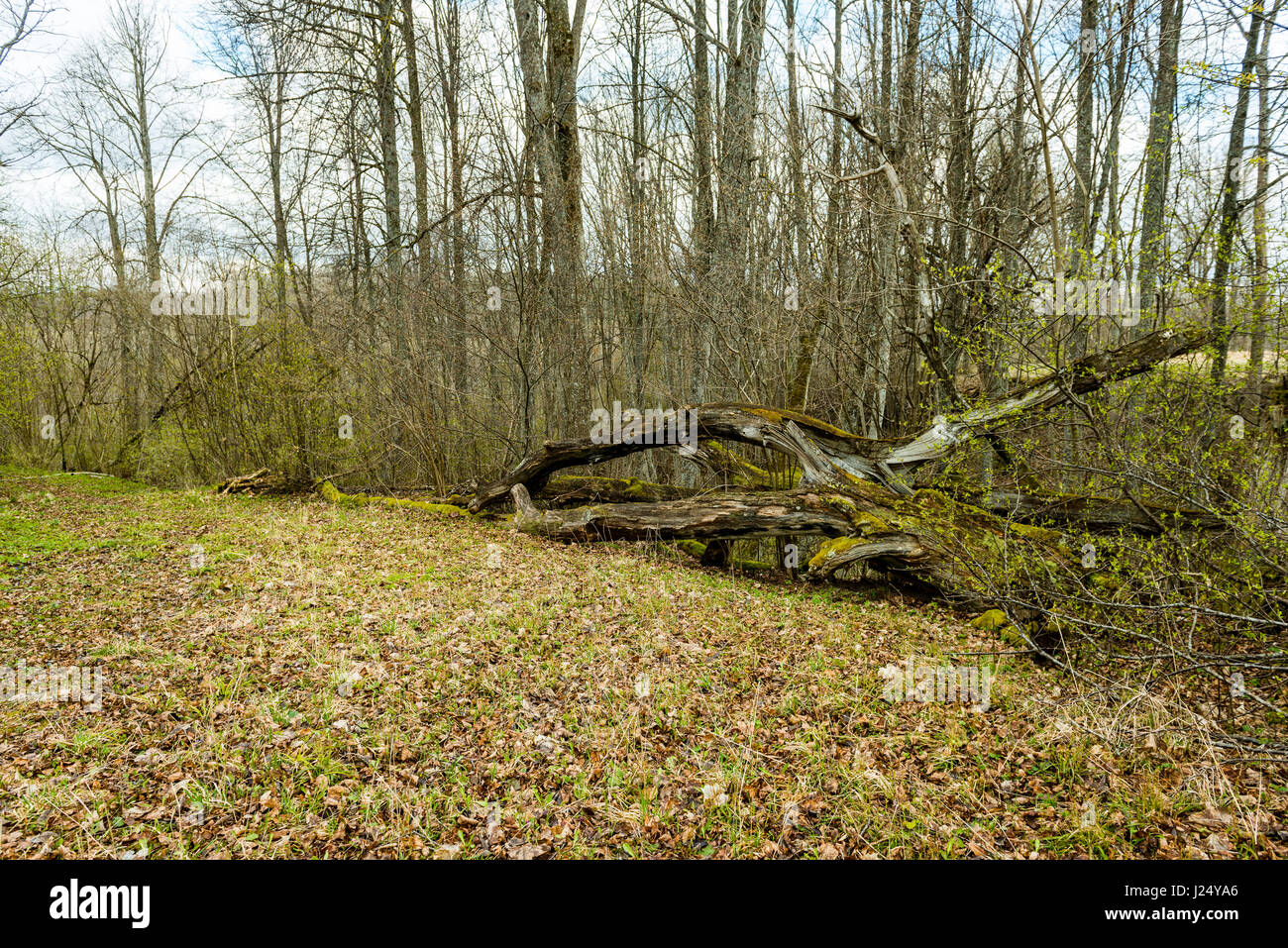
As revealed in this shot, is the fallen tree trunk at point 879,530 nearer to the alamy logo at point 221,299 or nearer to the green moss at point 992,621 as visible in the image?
the green moss at point 992,621

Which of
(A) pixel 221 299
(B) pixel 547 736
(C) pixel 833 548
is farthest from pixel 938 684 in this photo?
(A) pixel 221 299

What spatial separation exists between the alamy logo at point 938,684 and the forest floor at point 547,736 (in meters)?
0.09

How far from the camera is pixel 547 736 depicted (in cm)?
410

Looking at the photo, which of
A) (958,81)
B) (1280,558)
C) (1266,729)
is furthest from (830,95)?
(1266,729)

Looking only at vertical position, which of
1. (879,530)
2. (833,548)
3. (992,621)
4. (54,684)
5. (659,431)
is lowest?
(992,621)

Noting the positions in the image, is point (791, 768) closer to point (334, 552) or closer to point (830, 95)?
point (334, 552)

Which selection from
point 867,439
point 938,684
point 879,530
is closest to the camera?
point 938,684

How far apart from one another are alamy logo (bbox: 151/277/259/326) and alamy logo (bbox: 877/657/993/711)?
1220 cm

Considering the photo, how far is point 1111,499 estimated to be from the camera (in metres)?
7.28

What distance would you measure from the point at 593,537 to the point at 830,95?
7.89 meters

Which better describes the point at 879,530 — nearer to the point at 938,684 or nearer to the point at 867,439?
the point at 867,439
